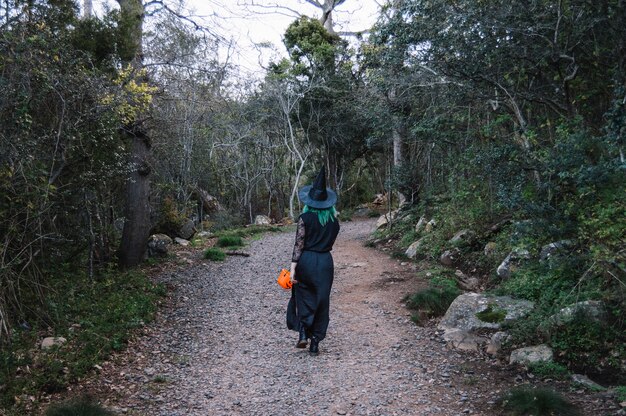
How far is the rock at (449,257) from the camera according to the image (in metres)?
9.80

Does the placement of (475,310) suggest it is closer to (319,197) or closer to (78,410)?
(319,197)

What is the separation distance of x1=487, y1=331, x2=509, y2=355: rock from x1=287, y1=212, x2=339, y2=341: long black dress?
6.18 feet

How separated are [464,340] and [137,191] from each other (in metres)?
7.04

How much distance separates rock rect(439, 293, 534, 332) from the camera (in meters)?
6.01

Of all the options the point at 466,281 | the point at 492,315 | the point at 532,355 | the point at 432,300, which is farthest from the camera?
the point at 466,281

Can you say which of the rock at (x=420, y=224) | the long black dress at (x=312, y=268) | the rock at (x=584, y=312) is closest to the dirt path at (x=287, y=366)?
the long black dress at (x=312, y=268)

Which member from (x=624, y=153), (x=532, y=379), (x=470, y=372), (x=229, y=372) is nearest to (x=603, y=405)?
(x=532, y=379)

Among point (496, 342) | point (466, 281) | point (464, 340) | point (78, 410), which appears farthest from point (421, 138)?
point (78, 410)

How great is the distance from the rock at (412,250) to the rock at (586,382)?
21.2ft

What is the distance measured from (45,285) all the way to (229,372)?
273 cm

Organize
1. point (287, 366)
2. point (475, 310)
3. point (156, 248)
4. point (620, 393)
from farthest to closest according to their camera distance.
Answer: point (156, 248) → point (475, 310) → point (287, 366) → point (620, 393)

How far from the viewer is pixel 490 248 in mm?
8992

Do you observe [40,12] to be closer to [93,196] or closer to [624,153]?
[93,196]

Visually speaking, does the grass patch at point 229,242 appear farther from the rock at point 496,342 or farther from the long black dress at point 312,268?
the rock at point 496,342
